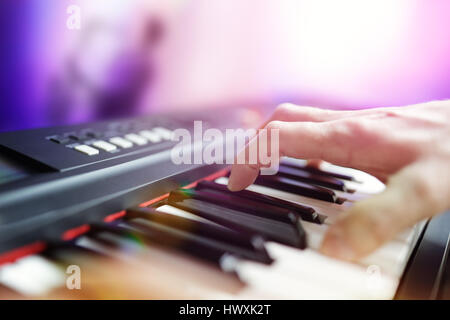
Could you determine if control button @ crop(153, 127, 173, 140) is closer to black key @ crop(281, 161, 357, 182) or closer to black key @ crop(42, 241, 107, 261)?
black key @ crop(281, 161, 357, 182)

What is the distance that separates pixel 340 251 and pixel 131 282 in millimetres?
316

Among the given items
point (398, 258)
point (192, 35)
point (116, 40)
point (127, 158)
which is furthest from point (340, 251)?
point (192, 35)

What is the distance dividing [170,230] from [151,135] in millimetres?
391

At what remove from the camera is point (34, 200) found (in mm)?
650

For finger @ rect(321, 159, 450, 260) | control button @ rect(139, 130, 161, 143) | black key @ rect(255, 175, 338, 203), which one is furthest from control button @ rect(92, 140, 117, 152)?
finger @ rect(321, 159, 450, 260)

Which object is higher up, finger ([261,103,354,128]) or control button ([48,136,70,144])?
finger ([261,103,354,128])

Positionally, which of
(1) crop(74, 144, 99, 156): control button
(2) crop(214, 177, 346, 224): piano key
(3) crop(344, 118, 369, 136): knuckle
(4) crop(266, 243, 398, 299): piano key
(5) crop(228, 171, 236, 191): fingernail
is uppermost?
(3) crop(344, 118, 369, 136): knuckle

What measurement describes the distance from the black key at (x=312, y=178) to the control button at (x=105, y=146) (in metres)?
0.44

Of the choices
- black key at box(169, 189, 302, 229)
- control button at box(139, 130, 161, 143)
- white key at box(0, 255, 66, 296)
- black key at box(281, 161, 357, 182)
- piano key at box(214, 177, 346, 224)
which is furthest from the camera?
black key at box(281, 161, 357, 182)

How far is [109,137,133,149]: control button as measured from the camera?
914 mm

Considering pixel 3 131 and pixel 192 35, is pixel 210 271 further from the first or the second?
pixel 192 35

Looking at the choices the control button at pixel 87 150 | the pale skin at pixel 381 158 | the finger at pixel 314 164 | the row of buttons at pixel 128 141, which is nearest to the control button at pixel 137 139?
the row of buttons at pixel 128 141

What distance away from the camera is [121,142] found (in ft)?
3.03

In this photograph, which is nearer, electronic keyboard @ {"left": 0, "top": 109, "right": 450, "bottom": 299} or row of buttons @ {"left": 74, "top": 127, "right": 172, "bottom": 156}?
electronic keyboard @ {"left": 0, "top": 109, "right": 450, "bottom": 299}
